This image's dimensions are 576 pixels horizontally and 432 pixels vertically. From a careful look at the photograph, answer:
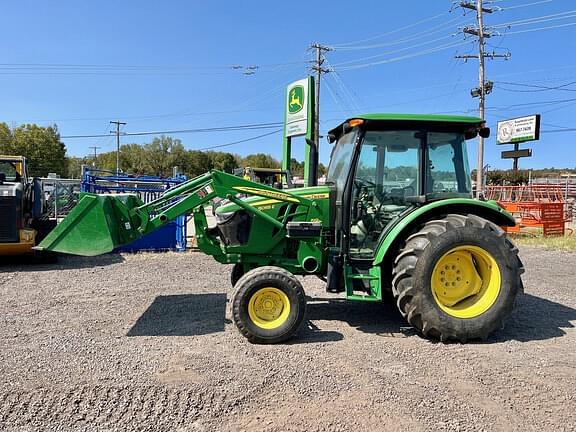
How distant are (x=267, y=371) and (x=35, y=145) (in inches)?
1982

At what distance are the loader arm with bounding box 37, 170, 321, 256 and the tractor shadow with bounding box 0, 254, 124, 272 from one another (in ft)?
15.1

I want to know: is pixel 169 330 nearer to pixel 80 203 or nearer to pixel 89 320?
pixel 89 320

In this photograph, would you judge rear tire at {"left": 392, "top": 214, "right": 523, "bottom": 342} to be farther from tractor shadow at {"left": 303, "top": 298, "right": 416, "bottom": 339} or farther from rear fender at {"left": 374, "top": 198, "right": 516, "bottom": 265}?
tractor shadow at {"left": 303, "top": 298, "right": 416, "bottom": 339}

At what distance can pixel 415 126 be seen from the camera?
4.98m

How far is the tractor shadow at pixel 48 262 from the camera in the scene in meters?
8.83

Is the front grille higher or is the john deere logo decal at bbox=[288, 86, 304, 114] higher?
the john deere logo decal at bbox=[288, 86, 304, 114]

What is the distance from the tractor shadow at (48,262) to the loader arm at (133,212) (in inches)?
182

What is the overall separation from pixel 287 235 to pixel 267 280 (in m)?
0.68


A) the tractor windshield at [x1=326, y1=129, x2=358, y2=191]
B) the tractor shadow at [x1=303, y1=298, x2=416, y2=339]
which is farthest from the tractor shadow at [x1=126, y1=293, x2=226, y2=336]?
the tractor windshield at [x1=326, y1=129, x2=358, y2=191]

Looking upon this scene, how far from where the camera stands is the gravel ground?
320 centimetres

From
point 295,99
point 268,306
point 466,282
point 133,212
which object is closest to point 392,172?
point 466,282

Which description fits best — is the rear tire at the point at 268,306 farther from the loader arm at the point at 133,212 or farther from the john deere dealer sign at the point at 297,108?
the john deere dealer sign at the point at 297,108

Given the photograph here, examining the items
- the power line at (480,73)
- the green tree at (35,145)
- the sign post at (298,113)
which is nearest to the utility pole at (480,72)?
the power line at (480,73)

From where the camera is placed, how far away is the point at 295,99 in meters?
14.1
